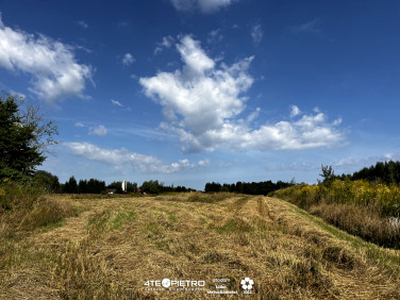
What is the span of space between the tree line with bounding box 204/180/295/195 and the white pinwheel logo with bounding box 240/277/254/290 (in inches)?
1217

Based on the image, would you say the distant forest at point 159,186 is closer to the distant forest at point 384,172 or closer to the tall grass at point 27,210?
the distant forest at point 384,172

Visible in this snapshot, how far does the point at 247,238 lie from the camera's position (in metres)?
4.73

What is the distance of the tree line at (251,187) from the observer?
111ft

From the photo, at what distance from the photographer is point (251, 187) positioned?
3481 cm

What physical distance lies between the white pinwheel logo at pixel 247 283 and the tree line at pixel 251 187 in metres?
30.9

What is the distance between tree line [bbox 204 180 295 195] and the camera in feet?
111

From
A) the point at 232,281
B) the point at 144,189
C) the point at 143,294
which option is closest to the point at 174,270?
the point at 143,294

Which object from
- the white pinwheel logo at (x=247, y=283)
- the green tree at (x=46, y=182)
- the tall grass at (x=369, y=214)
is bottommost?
the white pinwheel logo at (x=247, y=283)

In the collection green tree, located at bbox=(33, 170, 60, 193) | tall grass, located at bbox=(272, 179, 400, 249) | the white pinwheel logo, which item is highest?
green tree, located at bbox=(33, 170, 60, 193)

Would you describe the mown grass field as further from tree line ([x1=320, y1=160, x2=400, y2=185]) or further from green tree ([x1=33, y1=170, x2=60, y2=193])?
tree line ([x1=320, y1=160, x2=400, y2=185])

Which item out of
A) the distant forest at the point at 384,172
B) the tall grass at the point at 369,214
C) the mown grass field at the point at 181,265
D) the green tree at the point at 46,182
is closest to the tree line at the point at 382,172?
the distant forest at the point at 384,172

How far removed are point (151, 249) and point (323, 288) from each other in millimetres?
2728

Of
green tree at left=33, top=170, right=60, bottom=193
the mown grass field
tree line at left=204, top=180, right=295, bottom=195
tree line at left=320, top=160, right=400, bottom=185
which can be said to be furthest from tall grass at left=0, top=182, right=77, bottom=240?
tree line at left=204, top=180, right=295, bottom=195

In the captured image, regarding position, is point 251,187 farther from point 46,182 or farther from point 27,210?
point 27,210
